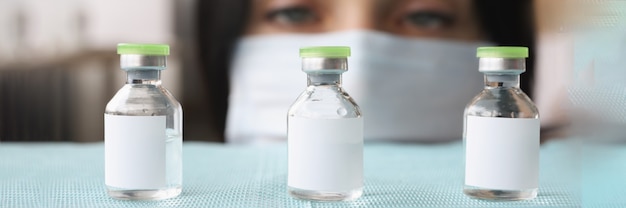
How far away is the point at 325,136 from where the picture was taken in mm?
605

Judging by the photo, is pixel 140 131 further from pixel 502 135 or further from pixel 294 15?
pixel 294 15

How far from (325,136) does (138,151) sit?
172mm

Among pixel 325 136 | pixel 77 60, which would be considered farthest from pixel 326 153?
pixel 77 60

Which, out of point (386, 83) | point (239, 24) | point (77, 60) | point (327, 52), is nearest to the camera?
point (327, 52)

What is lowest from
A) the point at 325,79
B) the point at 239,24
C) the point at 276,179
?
the point at 276,179

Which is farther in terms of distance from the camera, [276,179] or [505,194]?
[276,179]

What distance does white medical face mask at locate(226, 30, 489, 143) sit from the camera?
1.67 metres

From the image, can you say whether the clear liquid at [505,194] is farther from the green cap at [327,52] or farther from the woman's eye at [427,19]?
the woman's eye at [427,19]

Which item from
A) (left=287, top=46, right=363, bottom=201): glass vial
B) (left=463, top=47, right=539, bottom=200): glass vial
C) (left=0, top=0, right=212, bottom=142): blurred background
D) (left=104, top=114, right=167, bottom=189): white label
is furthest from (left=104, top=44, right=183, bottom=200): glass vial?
(left=0, top=0, right=212, bottom=142): blurred background

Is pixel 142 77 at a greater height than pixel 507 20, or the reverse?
pixel 507 20

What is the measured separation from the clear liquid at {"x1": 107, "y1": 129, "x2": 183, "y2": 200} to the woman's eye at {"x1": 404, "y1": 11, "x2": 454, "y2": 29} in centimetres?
121

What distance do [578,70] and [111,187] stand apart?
0.43 meters

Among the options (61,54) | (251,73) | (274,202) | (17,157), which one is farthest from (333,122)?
(61,54)

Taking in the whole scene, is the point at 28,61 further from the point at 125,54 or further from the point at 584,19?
the point at 584,19
